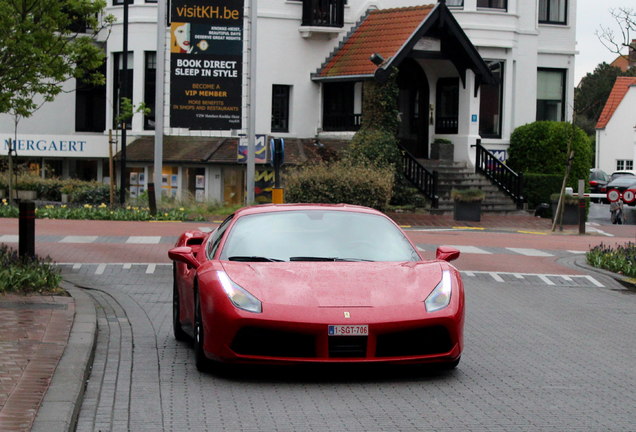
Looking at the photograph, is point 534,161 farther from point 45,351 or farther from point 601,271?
point 45,351

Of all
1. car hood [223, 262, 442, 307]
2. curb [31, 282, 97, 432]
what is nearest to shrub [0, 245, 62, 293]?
curb [31, 282, 97, 432]

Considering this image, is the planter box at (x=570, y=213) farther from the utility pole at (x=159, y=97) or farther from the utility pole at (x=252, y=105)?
the utility pole at (x=159, y=97)

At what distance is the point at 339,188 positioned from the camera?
32625mm

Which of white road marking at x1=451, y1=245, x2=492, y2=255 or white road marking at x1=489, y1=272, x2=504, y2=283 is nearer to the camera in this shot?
white road marking at x1=489, y1=272, x2=504, y2=283

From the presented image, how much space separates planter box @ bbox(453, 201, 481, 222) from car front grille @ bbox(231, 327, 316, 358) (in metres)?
25.8

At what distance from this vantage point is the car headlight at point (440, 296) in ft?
28.5

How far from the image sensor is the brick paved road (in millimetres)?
7195

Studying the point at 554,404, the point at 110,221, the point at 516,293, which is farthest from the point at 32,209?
the point at 110,221

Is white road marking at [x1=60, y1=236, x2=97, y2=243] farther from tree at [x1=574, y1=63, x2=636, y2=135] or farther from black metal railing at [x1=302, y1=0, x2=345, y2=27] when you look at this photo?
tree at [x1=574, y1=63, x2=636, y2=135]

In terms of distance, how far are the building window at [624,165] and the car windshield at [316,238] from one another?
7334 centimetres

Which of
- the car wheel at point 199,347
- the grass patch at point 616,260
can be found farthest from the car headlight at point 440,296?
the grass patch at point 616,260

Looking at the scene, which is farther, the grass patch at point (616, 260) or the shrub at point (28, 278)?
the grass patch at point (616, 260)

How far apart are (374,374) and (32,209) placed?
824 centimetres

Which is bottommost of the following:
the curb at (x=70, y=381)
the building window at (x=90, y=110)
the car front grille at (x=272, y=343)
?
the curb at (x=70, y=381)
